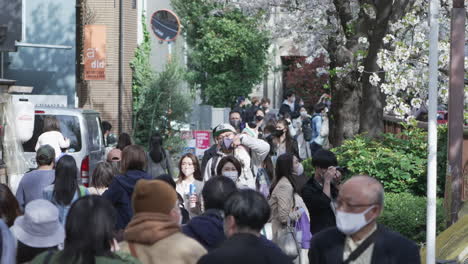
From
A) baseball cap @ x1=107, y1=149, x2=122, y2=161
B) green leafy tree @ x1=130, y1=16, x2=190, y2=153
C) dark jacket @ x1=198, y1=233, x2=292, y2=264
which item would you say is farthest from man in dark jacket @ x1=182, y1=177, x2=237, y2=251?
green leafy tree @ x1=130, y1=16, x2=190, y2=153

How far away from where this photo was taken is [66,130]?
1605 cm

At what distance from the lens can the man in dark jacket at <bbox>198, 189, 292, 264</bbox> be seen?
16.3 ft

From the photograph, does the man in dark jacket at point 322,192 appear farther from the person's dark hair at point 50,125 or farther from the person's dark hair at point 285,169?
→ the person's dark hair at point 50,125

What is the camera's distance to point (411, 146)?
47.2ft

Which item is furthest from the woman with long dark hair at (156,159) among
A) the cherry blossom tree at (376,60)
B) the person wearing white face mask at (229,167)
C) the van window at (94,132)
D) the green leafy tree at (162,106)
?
the green leafy tree at (162,106)

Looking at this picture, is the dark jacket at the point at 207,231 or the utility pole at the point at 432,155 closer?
A: the dark jacket at the point at 207,231

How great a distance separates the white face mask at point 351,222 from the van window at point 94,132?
11400 millimetres

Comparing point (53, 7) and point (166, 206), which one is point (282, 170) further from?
point (53, 7)

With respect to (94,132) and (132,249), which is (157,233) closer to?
(132,249)

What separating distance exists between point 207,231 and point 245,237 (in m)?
1.33

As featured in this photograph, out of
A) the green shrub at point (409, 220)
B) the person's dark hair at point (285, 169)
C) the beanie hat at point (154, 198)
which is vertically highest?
the beanie hat at point (154, 198)

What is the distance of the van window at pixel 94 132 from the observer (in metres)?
16.3

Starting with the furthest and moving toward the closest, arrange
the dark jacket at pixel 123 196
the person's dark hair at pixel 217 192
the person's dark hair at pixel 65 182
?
the dark jacket at pixel 123 196, the person's dark hair at pixel 65 182, the person's dark hair at pixel 217 192

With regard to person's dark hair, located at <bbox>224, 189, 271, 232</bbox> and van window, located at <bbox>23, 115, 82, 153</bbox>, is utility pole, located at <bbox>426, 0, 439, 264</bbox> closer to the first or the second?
person's dark hair, located at <bbox>224, 189, 271, 232</bbox>
